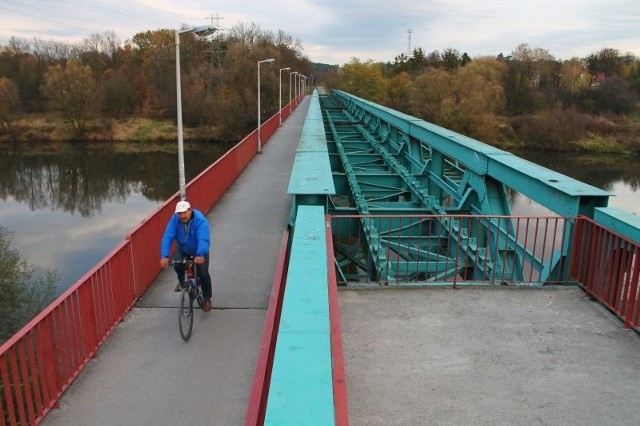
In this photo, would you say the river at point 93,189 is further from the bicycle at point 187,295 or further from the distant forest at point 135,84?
the bicycle at point 187,295

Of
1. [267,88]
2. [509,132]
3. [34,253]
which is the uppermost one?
[267,88]

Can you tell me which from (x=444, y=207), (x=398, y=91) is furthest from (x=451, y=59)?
(x=444, y=207)

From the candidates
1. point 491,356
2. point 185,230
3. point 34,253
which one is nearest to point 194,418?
point 185,230

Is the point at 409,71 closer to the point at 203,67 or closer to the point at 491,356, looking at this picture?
the point at 203,67

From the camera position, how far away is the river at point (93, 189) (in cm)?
2938

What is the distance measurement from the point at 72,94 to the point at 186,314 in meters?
72.8

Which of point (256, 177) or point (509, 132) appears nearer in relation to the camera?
point (256, 177)

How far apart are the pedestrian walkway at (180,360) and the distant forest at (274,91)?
56.3 meters

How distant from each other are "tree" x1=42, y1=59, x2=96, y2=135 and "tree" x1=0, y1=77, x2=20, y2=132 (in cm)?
410

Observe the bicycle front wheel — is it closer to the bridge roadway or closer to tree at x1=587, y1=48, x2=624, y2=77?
the bridge roadway

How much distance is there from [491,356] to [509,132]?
69316 millimetres

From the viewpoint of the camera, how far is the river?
2938 centimetres

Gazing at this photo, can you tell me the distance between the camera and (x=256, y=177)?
56.5 ft

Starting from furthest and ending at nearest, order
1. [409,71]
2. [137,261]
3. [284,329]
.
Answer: [409,71], [137,261], [284,329]
